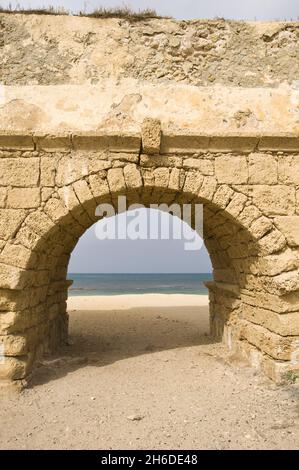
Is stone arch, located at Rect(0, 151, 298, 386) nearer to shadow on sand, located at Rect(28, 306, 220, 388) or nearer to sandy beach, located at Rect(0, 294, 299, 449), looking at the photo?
sandy beach, located at Rect(0, 294, 299, 449)

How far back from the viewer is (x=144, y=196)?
4957 millimetres

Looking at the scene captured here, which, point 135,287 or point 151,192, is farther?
point 135,287

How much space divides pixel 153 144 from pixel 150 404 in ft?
9.29

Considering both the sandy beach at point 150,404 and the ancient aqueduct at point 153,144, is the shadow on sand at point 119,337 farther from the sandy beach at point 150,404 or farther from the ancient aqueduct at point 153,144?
the ancient aqueduct at point 153,144

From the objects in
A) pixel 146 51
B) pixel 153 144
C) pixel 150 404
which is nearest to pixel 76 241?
pixel 153 144

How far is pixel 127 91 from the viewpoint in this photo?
15.5 feet

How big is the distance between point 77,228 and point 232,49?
10.7ft

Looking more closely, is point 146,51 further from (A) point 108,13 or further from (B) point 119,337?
(B) point 119,337

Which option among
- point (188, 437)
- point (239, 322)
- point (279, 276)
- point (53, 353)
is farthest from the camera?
point (53, 353)

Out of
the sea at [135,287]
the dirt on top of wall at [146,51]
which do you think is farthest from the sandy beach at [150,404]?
the sea at [135,287]

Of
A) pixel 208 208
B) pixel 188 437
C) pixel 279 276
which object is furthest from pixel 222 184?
pixel 188 437

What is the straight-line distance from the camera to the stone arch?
4.18 m

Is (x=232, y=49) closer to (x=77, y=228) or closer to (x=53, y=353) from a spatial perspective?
(x=77, y=228)
